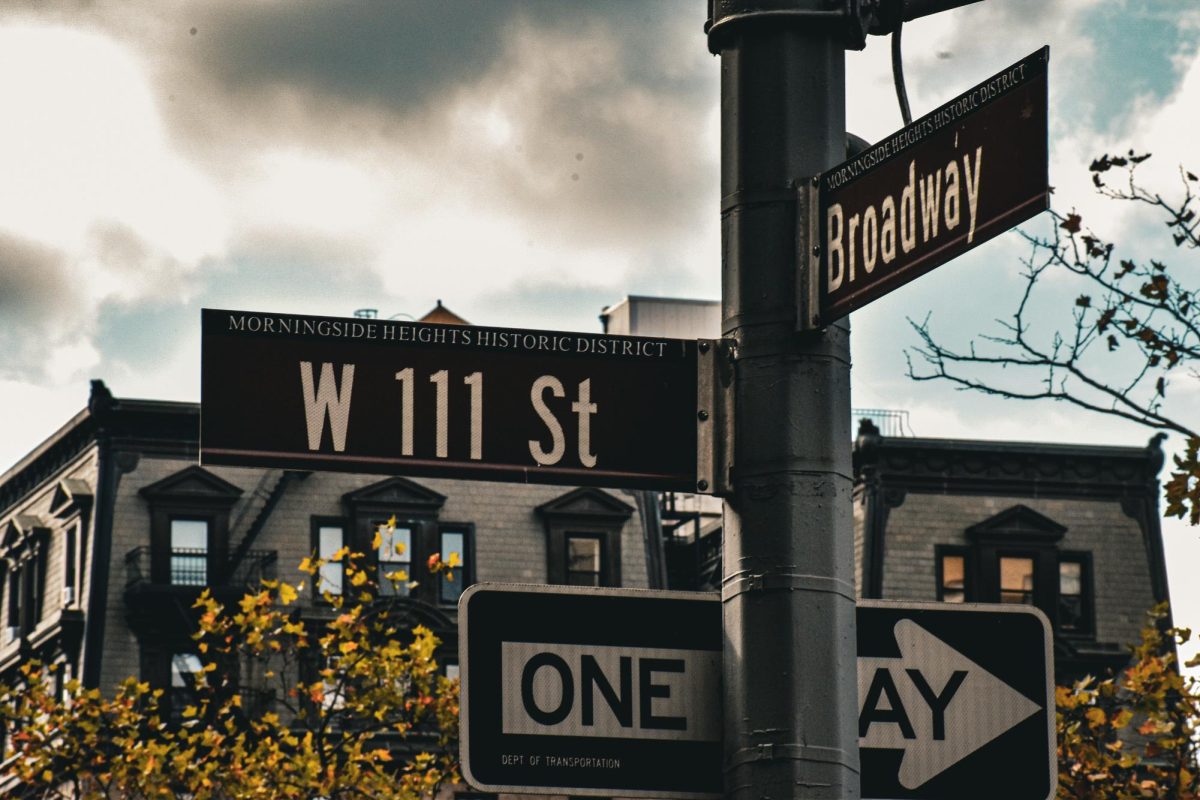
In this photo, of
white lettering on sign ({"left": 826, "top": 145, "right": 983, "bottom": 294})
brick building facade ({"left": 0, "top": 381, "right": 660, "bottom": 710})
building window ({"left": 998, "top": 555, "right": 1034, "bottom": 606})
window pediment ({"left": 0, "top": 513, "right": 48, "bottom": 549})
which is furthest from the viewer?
window pediment ({"left": 0, "top": 513, "right": 48, "bottom": 549})

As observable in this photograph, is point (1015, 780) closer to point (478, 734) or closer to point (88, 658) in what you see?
point (478, 734)

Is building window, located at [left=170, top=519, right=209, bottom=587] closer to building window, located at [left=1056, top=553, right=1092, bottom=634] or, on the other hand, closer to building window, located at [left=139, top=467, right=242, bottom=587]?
building window, located at [left=139, top=467, right=242, bottom=587]

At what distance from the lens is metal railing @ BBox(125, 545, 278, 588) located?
46219 mm

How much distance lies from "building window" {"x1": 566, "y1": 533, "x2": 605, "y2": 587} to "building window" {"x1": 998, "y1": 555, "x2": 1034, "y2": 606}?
26.5ft

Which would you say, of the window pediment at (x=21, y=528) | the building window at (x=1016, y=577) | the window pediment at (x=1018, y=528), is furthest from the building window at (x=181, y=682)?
the building window at (x=1016, y=577)

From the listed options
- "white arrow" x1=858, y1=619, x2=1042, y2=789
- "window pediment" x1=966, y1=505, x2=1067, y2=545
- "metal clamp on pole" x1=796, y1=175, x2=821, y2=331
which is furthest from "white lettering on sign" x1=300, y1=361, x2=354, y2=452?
"window pediment" x1=966, y1=505, x2=1067, y2=545

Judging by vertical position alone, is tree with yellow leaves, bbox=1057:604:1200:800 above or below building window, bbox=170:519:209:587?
below

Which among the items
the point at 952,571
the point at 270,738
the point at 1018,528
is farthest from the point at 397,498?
the point at 270,738

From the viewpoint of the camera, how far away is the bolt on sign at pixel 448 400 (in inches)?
230

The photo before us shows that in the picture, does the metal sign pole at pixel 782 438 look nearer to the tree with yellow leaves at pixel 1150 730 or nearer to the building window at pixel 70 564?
the tree with yellow leaves at pixel 1150 730

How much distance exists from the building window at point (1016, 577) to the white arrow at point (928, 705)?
138 feet

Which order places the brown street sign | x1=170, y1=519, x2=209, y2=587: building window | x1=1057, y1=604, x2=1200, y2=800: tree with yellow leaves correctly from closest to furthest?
1. the brown street sign
2. x1=1057, y1=604, x2=1200, y2=800: tree with yellow leaves
3. x1=170, y1=519, x2=209, y2=587: building window

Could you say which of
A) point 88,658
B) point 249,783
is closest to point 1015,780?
point 249,783

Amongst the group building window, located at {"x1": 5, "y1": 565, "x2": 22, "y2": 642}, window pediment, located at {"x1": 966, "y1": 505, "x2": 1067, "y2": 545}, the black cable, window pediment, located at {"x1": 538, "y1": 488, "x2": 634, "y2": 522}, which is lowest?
the black cable
